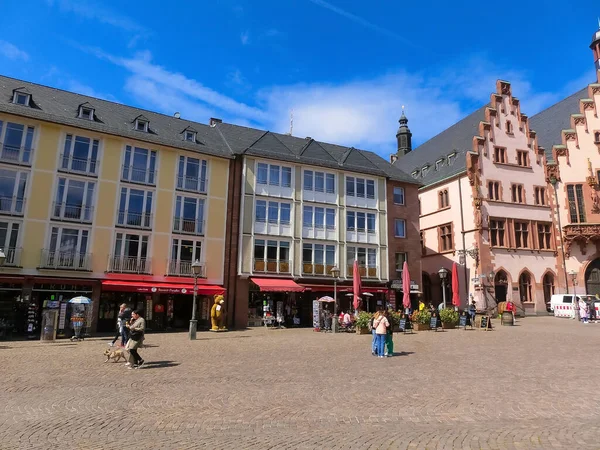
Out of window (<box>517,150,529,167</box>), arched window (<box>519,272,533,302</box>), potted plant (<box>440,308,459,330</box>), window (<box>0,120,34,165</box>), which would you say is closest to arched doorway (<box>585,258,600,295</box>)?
arched window (<box>519,272,533,302</box>)

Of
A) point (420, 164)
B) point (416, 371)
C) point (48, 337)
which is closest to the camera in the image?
point (416, 371)

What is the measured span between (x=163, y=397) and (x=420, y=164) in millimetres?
49487

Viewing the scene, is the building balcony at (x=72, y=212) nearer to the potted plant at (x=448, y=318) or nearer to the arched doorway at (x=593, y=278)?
the potted plant at (x=448, y=318)

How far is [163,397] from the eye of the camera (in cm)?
897

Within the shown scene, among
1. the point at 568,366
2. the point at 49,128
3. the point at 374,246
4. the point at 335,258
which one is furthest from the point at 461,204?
the point at 49,128

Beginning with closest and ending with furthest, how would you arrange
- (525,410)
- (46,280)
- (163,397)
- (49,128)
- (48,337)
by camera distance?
(525,410)
(163,397)
(48,337)
(46,280)
(49,128)

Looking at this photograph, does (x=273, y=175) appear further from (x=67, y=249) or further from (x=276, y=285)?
(x=67, y=249)

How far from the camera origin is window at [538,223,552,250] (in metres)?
42.8

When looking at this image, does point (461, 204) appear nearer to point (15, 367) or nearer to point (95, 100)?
point (95, 100)

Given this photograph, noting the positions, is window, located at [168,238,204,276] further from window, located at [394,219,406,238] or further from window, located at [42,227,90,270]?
→ window, located at [394,219,406,238]

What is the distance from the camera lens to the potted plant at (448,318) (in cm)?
2661

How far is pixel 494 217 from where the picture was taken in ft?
137

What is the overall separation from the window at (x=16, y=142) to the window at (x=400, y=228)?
27.7m

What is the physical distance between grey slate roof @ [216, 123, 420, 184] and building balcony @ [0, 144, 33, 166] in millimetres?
13503
